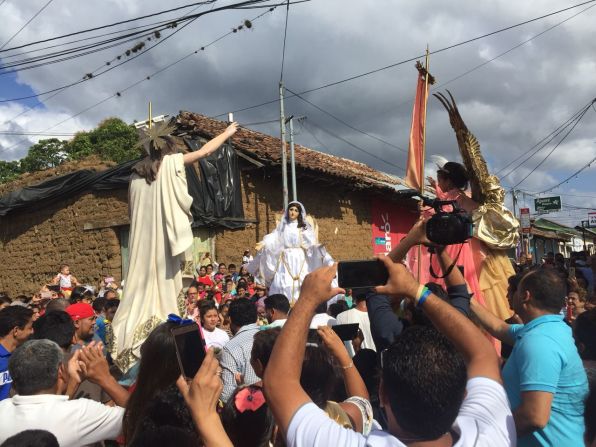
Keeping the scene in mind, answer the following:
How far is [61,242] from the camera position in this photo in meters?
12.9

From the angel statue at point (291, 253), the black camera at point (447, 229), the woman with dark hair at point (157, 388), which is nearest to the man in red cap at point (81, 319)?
the woman with dark hair at point (157, 388)

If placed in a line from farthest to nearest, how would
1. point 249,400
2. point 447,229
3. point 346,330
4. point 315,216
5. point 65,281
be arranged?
point 315,216 → point 65,281 → point 346,330 → point 447,229 → point 249,400

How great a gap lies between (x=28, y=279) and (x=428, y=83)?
484 inches

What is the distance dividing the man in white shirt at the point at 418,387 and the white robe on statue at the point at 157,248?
8.47 feet

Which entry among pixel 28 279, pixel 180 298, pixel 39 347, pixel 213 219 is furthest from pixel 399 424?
pixel 28 279

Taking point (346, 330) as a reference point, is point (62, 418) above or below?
below

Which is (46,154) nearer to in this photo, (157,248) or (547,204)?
(157,248)

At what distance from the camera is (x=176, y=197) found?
4.18 metres

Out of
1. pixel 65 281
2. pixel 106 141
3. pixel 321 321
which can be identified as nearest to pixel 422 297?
pixel 321 321

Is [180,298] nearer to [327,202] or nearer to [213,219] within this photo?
[213,219]

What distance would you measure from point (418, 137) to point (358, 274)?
2.22 m

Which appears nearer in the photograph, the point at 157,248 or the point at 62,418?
the point at 62,418

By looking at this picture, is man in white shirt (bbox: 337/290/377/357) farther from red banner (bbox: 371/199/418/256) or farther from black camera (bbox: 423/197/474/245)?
red banner (bbox: 371/199/418/256)

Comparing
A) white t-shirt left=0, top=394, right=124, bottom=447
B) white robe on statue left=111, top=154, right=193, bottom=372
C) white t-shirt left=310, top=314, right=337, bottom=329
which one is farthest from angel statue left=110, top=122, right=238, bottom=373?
white t-shirt left=0, top=394, right=124, bottom=447
